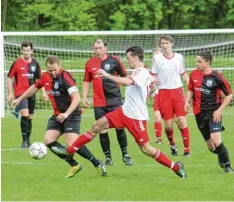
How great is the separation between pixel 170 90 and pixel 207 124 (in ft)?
7.97

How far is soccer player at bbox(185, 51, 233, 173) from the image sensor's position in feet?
40.6

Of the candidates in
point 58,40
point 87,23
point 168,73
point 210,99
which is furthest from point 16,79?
point 87,23

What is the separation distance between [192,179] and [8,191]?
2.57 metres

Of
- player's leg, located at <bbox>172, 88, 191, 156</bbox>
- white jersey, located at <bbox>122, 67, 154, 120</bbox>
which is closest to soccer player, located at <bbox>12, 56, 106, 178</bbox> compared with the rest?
white jersey, located at <bbox>122, 67, 154, 120</bbox>

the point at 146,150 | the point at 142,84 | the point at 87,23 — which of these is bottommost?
the point at 87,23

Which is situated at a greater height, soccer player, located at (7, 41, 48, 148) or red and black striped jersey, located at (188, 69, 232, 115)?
red and black striped jersey, located at (188, 69, 232, 115)

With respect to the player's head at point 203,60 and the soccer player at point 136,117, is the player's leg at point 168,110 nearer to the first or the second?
the player's head at point 203,60

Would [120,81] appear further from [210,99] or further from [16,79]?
[16,79]

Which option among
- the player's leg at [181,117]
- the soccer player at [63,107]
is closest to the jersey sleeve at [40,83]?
the soccer player at [63,107]

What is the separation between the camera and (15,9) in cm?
3666

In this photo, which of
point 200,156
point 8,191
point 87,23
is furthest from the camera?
point 87,23

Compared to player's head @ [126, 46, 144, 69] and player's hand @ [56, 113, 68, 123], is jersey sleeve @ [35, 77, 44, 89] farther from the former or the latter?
player's head @ [126, 46, 144, 69]

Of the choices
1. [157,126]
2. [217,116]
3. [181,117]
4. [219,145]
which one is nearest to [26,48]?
[157,126]

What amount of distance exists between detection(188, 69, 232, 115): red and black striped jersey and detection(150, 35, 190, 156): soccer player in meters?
2.02
